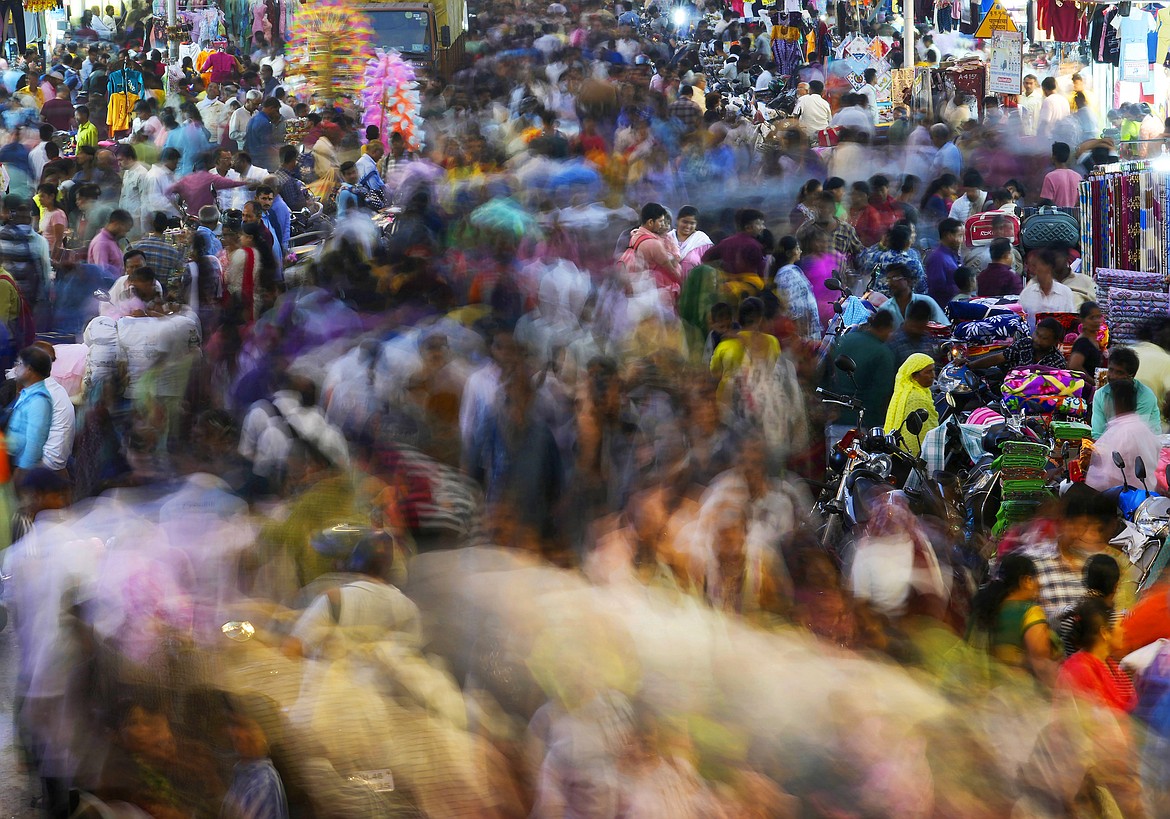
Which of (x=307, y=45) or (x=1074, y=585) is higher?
(x=307, y=45)

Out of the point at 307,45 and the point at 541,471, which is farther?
the point at 307,45

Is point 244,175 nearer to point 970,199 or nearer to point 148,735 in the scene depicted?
point 970,199

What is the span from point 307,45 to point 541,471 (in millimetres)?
13138

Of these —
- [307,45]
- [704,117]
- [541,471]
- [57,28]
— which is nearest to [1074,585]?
[541,471]

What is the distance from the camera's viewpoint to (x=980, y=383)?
388 inches

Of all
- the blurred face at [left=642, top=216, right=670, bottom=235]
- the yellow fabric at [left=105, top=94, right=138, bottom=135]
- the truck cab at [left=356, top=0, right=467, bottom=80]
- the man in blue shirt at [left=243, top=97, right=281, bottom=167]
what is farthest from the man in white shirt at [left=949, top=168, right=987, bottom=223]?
the yellow fabric at [left=105, top=94, right=138, bottom=135]

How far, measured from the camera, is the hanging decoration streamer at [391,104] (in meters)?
18.8

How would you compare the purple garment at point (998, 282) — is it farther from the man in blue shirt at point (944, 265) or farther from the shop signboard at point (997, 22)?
the shop signboard at point (997, 22)

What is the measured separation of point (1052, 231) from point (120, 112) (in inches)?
549

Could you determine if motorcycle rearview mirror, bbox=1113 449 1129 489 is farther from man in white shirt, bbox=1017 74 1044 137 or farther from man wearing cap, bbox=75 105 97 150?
man wearing cap, bbox=75 105 97 150

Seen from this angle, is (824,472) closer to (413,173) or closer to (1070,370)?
(1070,370)

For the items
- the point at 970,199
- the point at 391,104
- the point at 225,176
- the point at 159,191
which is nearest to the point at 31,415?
the point at 159,191

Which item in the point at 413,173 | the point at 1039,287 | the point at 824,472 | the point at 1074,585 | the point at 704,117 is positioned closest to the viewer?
the point at 1074,585

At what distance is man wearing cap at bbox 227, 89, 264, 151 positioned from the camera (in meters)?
20.0
